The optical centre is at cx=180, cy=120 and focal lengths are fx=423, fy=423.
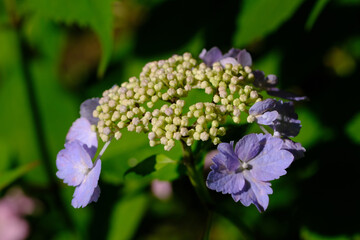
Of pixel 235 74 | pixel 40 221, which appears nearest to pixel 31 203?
pixel 40 221

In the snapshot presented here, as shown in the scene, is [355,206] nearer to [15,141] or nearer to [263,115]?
[263,115]

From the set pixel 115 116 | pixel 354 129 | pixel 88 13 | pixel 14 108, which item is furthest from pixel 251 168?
pixel 14 108

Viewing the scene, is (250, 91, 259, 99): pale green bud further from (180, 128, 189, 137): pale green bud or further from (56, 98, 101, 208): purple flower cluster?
(56, 98, 101, 208): purple flower cluster

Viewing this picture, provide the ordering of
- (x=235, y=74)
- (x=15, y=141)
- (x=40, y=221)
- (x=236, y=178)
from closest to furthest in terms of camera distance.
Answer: (x=236, y=178), (x=235, y=74), (x=40, y=221), (x=15, y=141)

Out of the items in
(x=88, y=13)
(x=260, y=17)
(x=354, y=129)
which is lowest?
(x=354, y=129)

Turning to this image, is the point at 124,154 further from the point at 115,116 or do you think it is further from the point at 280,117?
the point at 280,117

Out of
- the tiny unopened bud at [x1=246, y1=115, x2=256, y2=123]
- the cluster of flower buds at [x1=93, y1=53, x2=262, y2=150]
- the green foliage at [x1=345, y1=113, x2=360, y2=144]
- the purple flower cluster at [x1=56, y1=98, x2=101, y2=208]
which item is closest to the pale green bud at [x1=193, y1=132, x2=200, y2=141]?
the cluster of flower buds at [x1=93, y1=53, x2=262, y2=150]
